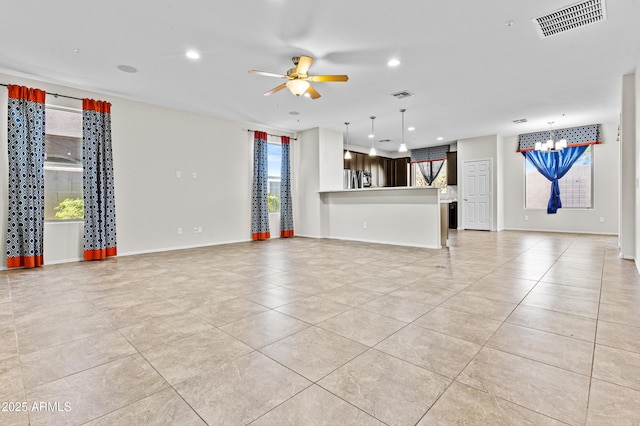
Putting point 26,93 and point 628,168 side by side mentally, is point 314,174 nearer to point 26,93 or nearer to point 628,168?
point 26,93

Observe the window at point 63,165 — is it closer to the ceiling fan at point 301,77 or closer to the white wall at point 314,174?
the ceiling fan at point 301,77

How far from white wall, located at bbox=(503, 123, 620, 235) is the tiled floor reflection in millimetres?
5017

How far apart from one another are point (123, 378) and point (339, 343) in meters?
1.17

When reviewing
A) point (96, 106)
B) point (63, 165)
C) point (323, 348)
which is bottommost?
point (323, 348)

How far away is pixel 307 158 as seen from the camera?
26.0ft

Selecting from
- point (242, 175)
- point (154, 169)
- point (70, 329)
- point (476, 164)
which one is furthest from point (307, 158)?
point (70, 329)

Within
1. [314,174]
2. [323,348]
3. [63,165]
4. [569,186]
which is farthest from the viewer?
[569,186]

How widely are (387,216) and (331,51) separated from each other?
371 centimetres

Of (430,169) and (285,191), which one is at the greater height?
(430,169)

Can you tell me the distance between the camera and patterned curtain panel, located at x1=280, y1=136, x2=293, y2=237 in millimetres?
7770

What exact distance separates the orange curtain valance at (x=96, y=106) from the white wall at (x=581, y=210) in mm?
9504

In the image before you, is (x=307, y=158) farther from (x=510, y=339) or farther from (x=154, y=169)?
(x=510, y=339)

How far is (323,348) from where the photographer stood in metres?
1.90

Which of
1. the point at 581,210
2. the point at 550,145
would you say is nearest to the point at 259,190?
the point at 550,145
